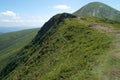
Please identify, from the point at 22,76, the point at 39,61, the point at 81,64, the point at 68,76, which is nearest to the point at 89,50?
the point at 81,64

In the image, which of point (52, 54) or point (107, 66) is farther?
point (52, 54)

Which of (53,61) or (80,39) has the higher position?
(80,39)

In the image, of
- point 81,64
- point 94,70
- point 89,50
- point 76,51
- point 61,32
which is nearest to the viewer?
point 94,70

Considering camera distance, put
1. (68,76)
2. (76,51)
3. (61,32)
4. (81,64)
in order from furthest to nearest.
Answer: (61,32), (76,51), (81,64), (68,76)

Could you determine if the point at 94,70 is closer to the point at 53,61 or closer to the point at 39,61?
the point at 53,61

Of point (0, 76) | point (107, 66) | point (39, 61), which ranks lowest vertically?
point (0, 76)

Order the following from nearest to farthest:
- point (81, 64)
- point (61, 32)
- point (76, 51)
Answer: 1. point (81, 64)
2. point (76, 51)
3. point (61, 32)

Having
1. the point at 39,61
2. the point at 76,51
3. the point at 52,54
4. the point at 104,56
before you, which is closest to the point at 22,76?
the point at 39,61

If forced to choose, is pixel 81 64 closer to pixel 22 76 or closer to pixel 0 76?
pixel 22 76

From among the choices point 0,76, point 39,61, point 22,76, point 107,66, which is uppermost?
point 107,66
